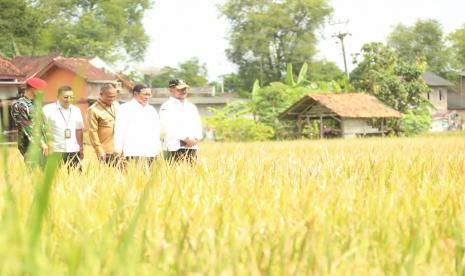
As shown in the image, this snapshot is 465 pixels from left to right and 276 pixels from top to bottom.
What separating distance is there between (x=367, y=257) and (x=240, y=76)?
66726 millimetres

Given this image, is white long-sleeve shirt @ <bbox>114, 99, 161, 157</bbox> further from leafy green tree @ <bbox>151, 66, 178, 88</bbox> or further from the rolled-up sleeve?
leafy green tree @ <bbox>151, 66, 178, 88</bbox>

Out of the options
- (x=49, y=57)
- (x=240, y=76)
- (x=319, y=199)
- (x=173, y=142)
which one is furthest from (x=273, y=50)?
(x=319, y=199)

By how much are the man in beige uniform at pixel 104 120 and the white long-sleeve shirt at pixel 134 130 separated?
365 millimetres

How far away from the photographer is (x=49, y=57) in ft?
134

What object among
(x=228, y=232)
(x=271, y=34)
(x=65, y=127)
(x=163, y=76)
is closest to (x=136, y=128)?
(x=65, y=127)

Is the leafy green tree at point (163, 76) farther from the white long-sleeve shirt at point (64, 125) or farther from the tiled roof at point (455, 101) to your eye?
the white long-sleeve shirt at point (64, 125)

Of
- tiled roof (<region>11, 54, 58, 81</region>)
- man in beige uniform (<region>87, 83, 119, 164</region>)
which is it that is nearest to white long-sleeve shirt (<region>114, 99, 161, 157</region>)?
man in beige uniform (<region>87, 83, 119, 164</region>)

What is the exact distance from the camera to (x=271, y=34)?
66.4 metres

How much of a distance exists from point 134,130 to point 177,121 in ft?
2.38

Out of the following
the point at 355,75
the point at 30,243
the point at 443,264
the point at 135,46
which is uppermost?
the point at 135,46

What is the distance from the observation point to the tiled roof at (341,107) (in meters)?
36.4

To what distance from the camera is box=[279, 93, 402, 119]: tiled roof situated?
36438 mm

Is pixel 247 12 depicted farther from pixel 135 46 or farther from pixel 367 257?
pixel 367 257

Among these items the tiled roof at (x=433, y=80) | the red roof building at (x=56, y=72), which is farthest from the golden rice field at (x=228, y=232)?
the tiled roof at (x=433, y=80)
